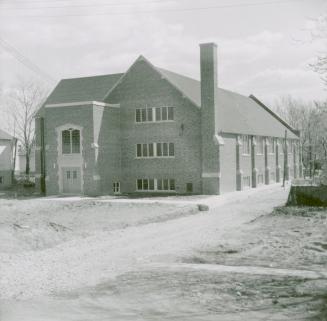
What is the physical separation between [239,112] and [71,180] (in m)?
16.8

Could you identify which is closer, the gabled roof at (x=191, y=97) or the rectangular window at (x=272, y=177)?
the gabled roof at (x=191, y=97)

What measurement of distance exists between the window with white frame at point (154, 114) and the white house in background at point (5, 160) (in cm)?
1885

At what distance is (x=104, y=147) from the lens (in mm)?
37969

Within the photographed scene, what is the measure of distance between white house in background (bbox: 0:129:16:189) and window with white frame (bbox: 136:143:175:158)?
18063 mm

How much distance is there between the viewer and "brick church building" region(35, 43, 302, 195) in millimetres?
36375

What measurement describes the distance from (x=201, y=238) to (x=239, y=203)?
541 inches

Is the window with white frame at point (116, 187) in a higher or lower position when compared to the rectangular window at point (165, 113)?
lower

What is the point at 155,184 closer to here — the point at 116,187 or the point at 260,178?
the point at 116,187

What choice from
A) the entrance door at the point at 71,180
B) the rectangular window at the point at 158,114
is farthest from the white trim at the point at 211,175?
the entrance door at the point at 71,180

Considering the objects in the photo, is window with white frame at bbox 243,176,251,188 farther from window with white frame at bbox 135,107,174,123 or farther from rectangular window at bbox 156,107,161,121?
rectangular window at bbox 156,107,161,121

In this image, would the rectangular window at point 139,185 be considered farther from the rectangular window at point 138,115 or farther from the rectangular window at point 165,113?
the rectangular window at point 165,113

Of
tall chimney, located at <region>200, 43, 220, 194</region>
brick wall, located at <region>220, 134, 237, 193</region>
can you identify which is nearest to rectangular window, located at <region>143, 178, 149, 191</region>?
tall chimney, located at <region>200, 43, 220, 194</region>

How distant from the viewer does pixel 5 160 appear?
169 ft

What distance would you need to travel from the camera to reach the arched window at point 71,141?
124 feet
